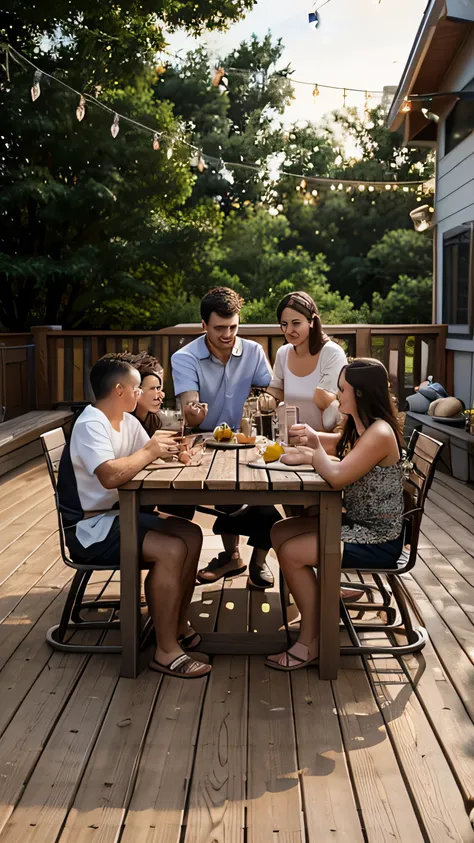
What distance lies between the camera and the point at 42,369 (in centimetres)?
878

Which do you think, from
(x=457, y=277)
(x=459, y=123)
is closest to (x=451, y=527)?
(x=457, y=277)

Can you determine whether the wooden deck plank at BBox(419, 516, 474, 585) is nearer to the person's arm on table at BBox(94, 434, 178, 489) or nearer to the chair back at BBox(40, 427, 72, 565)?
the person's arm on table at BBox(94, 434, 178, 489)

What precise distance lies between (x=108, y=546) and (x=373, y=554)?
100cm

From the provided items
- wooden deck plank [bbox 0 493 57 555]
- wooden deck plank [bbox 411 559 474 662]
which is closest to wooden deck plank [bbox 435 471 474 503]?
wooden deck plank [bbox 411 559 474 662]

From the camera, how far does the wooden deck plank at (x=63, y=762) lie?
2133 millimetres

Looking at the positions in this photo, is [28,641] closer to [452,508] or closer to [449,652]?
[449,652]

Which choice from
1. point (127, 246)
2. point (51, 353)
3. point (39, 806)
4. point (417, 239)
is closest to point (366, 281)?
point (417, 239)

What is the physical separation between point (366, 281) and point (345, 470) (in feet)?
74.9

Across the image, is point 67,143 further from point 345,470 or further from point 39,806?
point 39,806

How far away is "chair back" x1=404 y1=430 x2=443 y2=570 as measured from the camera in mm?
3211

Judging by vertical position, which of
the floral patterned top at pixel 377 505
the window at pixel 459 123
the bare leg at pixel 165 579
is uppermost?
the window at pixel 459 123

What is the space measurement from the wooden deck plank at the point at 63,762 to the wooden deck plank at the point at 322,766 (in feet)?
2.09

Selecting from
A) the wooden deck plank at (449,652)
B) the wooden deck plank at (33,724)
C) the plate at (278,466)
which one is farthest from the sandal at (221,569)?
the plate at (278,466)

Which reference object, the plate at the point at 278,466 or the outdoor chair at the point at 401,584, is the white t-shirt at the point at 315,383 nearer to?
the outdoor chair at the point at 401,584
